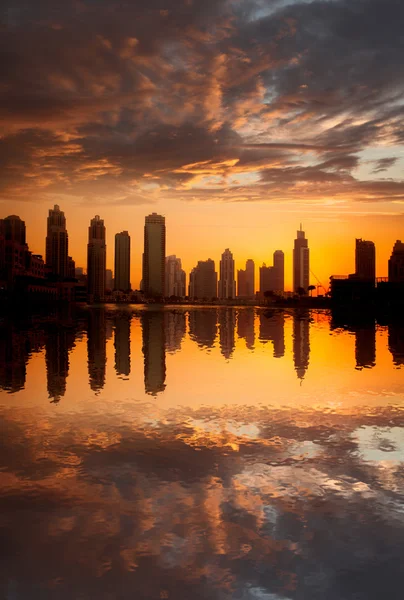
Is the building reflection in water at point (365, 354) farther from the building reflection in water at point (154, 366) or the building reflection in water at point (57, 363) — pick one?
the building reflection in water at point (57, 363)

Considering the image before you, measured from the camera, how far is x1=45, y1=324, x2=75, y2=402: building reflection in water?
20203 millimetres

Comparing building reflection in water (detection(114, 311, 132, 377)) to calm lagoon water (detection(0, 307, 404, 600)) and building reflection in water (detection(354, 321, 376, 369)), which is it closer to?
calm lagoon water (detection(0, 307, 404, 600))

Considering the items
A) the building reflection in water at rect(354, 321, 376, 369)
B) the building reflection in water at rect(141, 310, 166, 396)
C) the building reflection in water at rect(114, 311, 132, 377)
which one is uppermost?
the building reflection in water at rect(114, 311, 132, 377)

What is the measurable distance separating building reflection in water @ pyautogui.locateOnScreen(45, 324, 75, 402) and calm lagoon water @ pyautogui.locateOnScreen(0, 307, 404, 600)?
28 cm

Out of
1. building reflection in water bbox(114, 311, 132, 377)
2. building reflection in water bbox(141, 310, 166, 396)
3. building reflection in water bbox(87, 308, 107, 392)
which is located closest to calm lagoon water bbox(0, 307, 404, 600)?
building reflection in water bbox(141, 310, 166, 396)

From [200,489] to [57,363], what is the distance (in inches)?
712

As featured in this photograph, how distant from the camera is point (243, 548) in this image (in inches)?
324

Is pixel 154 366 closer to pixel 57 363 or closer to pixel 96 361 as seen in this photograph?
pixel 96 361

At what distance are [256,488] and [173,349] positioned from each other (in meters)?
25.0

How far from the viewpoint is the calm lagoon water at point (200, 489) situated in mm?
7516

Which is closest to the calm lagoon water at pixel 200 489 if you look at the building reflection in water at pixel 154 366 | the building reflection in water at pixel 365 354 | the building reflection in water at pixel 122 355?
the building reflection in water at pixel 154 366

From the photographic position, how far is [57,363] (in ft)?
89.5

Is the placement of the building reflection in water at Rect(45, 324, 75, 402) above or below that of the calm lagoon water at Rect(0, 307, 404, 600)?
above

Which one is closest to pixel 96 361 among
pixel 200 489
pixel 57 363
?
Answer: pixel 57 363
